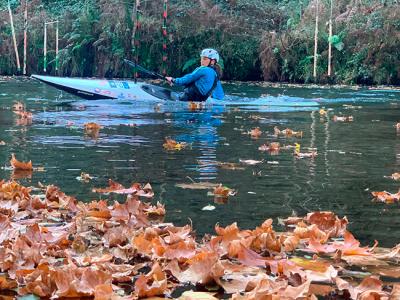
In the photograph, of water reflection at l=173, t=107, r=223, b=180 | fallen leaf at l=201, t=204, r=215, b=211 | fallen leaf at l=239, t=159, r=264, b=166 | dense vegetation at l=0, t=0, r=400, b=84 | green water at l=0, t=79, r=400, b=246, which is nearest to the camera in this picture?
fallen leaf at l=201, t=204, r=215, b=211

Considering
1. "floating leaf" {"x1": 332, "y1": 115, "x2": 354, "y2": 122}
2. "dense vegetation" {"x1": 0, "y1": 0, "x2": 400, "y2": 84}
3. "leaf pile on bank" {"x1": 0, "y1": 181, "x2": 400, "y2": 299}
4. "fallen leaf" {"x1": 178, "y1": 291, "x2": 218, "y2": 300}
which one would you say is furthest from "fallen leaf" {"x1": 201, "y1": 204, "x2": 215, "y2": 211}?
"dense vegetation" {"x1": 0, "y1": 0, "x2": 400, "y2": 84}

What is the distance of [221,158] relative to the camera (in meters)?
10.6

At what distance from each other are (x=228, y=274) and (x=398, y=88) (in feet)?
99.2

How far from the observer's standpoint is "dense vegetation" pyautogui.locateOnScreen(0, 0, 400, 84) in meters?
36.6

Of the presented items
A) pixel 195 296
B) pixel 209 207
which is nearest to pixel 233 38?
pixel 209 207

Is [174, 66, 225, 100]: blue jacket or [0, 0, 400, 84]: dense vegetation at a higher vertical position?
[0, 0, 400, 84]: dense vegetation

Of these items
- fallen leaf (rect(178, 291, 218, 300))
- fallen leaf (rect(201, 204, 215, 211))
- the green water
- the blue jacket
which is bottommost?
the green water

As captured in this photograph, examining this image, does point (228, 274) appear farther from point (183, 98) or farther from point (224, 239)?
point (183, 98)

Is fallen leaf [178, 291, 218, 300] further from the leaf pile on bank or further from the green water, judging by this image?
the green water

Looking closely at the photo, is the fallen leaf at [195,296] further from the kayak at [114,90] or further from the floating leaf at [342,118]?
the kayak at [114,90]

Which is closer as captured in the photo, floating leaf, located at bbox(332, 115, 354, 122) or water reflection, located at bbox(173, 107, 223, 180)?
water reflection, located at bbox(173, 107, 223, 180)

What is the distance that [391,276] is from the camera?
4.75 meters

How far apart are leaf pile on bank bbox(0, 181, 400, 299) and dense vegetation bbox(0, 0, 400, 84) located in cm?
3113

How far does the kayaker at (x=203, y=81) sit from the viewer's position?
20062 millimetres
